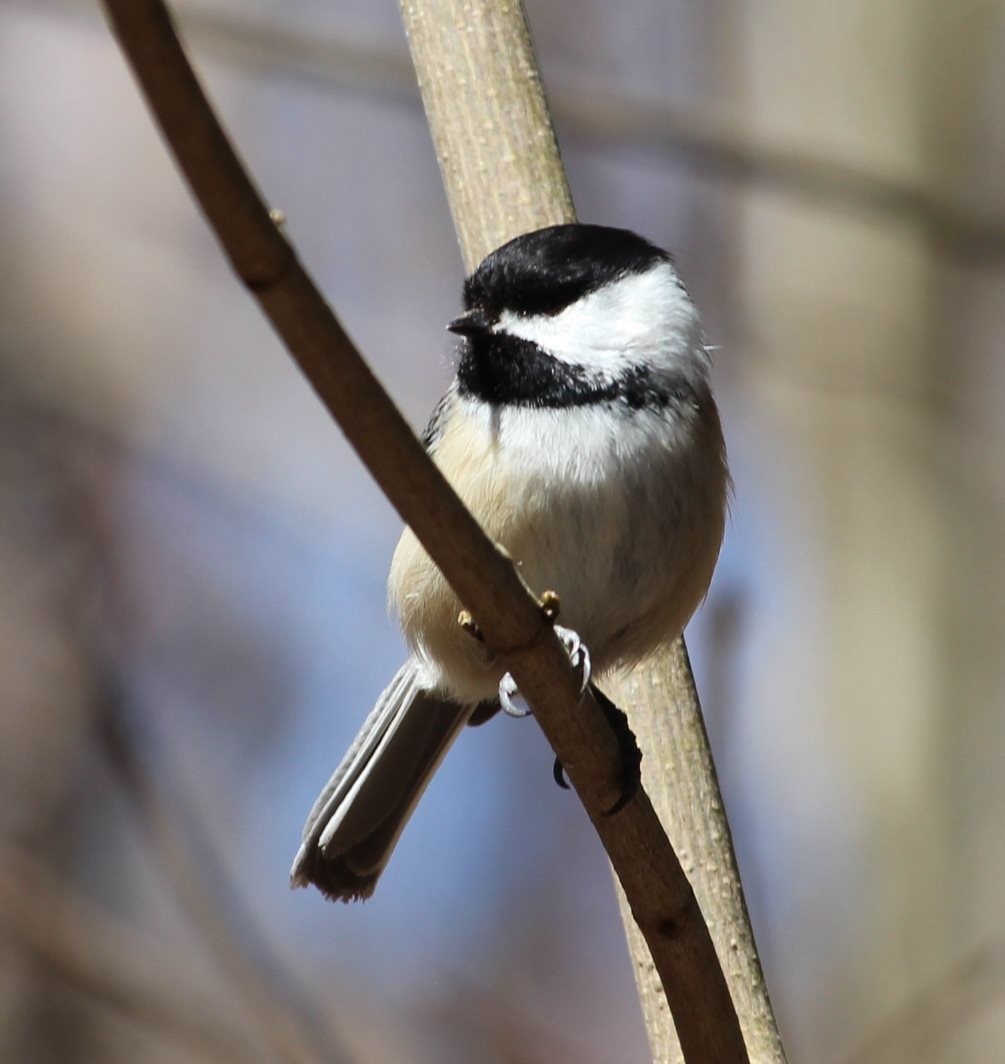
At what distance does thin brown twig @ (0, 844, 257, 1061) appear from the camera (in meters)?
2.23

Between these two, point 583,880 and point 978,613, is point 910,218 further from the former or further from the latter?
point 583,880

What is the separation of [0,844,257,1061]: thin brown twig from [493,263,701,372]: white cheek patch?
Result: 1.28 meters

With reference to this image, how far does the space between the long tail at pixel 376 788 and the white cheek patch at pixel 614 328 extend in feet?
1.70

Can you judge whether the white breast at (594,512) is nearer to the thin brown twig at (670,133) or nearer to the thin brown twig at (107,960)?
the thin brown twig at (107,960)

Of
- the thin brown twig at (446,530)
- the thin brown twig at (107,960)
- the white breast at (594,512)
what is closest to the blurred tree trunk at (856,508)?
the thin brown twig at (107,960)

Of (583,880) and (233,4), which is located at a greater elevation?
(233,4)

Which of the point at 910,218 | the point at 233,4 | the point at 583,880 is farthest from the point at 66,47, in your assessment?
the point at 583,880

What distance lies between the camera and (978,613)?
3.38 meters

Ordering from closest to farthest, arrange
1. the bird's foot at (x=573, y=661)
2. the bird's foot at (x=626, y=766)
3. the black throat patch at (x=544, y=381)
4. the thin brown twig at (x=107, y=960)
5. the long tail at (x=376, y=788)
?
the bird's foot at (x=626, y=766), the bird's foot at (x=573, y=661), the black throat patch at (x=544, y=381), the long tail at (x=376, y=788), the thin brown twig at (x=107, y=960)

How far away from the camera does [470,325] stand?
156 cm

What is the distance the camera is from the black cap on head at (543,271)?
1.58 metres

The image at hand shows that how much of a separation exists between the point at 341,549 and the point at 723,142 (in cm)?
135

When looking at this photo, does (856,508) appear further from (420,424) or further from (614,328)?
(614,328)

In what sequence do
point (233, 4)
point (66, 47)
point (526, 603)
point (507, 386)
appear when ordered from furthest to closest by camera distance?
point (66, 47) → point (233, 4) → point (507, 386) → point (526, 603)
